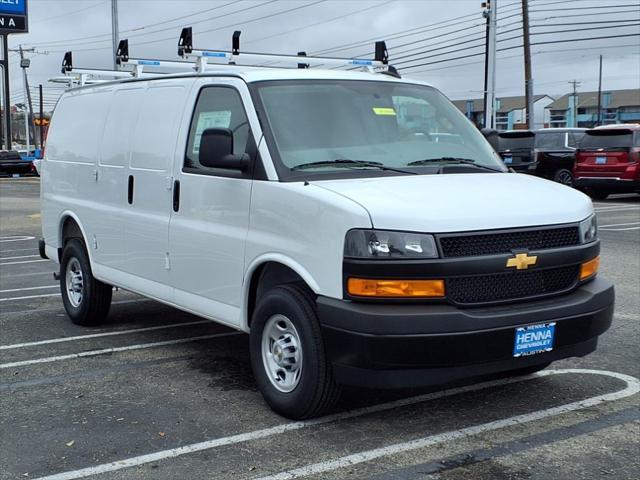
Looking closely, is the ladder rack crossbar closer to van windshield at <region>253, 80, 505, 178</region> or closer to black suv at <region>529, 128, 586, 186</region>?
van windshield at <region>253, 80, 505, 178</region>

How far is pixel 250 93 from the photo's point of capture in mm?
5281

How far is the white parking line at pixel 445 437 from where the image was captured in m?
4.13

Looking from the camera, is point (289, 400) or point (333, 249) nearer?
point (333, 249)

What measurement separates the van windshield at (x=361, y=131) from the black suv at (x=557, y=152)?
58.1 ft

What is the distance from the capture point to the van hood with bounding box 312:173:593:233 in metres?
4.26

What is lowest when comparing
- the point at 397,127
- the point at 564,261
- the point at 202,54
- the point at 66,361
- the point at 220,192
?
the point at 66,361

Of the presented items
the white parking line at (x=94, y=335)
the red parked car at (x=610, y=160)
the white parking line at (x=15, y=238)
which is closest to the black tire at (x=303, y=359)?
the white parking line at (x=94, y=335)

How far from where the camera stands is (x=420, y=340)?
418 centimetres

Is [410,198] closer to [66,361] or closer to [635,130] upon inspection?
[66,361]

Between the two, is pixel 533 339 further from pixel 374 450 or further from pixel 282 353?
pixel 282 353

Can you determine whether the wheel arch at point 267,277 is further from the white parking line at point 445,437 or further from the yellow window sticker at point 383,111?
the yellow window sticker at point 383,111

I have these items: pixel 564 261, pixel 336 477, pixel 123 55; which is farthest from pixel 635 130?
pixel 336 477

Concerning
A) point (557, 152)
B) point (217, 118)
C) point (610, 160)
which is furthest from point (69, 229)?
point (557, 152)

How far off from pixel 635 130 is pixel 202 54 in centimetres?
1618
